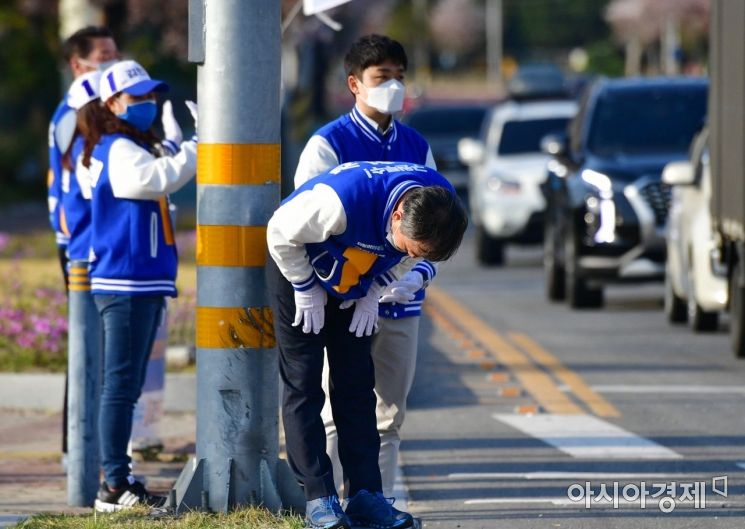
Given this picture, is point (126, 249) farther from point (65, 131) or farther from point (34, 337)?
point (34, 337)

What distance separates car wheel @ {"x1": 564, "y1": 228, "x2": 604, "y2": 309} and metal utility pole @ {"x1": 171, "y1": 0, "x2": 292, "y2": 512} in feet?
30.4

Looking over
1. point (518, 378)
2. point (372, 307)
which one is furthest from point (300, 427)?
point (518, 378)

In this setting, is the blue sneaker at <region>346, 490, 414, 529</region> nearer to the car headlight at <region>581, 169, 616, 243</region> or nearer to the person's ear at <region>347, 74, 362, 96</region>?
the person's ear at <region>347, 74, 362, 96</region>

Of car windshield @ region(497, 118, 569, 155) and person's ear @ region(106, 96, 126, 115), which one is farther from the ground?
car windshield @ region(497, 118, 569, 155)

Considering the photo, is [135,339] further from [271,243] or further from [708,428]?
[708,428]

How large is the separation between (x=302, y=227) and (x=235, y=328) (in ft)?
2.69

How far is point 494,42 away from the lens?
371 feet

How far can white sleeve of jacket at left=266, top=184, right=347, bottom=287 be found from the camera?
19.2 feet

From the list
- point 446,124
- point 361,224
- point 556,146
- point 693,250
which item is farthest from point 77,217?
point 446,124

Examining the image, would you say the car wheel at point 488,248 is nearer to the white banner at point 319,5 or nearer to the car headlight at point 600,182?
the car headlight at point 600,182

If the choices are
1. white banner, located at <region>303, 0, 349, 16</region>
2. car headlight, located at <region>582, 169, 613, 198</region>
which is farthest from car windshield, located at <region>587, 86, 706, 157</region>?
white banner, located at <region>303, 0, 349, 16</region>

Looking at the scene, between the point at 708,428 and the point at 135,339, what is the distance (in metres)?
3.48

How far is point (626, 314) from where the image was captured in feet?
51.1

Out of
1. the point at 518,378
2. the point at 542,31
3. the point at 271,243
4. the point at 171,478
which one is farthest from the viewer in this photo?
→ the point at 542,31
